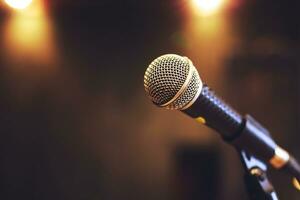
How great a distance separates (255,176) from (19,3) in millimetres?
959

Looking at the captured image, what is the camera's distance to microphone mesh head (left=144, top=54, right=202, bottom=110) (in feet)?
1.63

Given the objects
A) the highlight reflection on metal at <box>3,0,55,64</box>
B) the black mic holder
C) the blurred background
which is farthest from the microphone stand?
the highlight reflection on metal at <box>3,0,55,64</box>

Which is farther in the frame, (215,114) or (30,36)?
(30,36)

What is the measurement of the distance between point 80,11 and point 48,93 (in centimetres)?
30

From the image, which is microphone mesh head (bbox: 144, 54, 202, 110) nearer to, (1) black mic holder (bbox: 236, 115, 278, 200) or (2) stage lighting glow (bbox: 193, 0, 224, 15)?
(1) black mic holder (bbox: 236, 115, 278, 200)

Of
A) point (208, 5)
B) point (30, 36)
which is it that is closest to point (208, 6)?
point (208, 5)

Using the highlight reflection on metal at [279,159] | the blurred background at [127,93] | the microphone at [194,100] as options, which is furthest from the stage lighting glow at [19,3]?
the highlight reflection on metal at [279,159]

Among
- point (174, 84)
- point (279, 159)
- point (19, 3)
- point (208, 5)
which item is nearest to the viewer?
point (174, 84)

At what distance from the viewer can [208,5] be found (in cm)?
136

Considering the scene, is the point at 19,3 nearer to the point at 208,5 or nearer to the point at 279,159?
the point at 208,5

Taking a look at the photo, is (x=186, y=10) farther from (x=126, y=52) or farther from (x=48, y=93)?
(x=48, y=93)

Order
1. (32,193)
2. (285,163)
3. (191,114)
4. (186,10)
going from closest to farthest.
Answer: (191,114) → (285,163) → (32,193) → (186,10)

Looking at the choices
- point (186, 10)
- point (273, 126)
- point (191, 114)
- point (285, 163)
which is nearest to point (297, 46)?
point (273, 126)

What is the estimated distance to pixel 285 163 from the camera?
0.64 m
